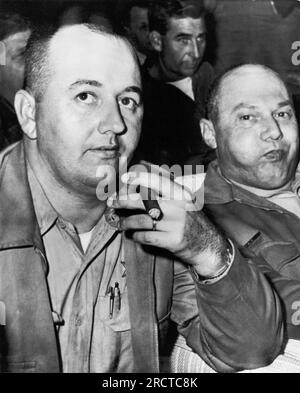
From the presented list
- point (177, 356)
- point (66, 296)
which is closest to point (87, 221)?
point (66, 296)

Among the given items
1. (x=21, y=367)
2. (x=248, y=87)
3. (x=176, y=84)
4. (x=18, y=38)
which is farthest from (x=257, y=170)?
(x=21, y=367)

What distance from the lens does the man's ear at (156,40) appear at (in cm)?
232

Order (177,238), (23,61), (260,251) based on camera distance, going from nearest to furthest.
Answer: (177,238) → (23,61) → (260,251)

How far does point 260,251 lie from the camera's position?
233 cm

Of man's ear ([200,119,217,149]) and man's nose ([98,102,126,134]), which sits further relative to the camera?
man's ear ([200,119,217,149])

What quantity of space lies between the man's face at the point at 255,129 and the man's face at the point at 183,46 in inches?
6.1

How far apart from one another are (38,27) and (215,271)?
1084mm

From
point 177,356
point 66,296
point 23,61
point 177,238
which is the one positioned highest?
point 23,61

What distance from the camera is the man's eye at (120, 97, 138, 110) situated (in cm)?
225

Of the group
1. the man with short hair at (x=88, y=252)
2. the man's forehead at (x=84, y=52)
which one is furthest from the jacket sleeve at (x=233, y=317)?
the man's forehead at (x=84, y=52)

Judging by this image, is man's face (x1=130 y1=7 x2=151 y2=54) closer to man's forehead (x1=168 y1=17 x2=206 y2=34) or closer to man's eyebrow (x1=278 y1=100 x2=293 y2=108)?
man's forehead (x1=168 y1=17 x2=206 y2=34)

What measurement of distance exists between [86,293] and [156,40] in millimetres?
1000

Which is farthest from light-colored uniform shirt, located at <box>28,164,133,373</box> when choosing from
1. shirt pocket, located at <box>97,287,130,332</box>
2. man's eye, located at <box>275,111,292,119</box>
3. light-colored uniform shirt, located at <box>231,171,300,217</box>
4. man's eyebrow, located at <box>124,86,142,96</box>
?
man's eye, located at <box>275,111,292,119</box>

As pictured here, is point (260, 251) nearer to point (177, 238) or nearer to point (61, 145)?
point (177, 238)
